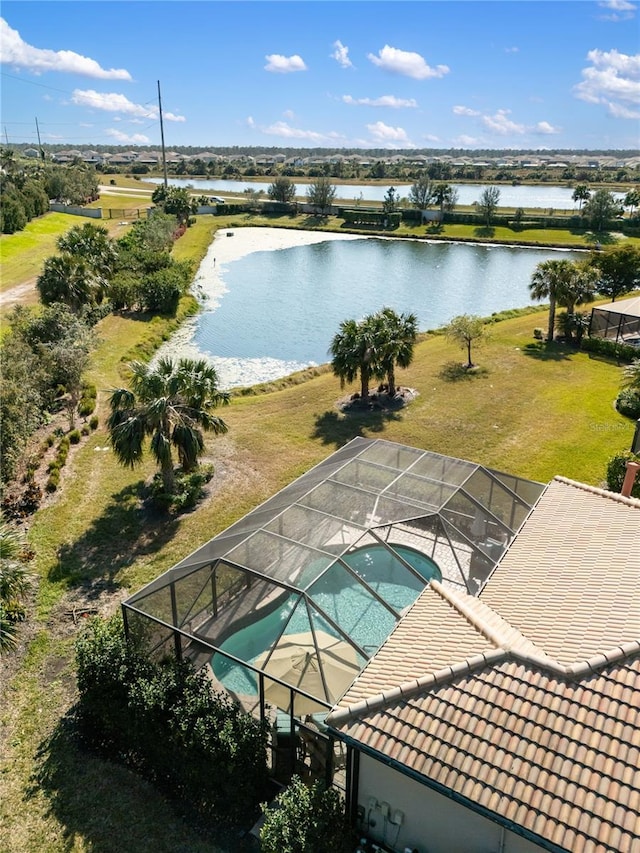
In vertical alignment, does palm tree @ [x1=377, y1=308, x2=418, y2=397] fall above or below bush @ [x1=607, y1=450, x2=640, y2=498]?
above

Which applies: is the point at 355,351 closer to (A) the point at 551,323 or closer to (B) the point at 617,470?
(B) the point at 617,470

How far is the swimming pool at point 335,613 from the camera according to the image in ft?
36.1

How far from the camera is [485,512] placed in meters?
15.1

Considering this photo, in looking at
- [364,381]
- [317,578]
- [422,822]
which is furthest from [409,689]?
[364,381]

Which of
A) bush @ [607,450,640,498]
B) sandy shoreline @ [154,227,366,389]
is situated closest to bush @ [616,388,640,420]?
bush @ [607,450,640,498]

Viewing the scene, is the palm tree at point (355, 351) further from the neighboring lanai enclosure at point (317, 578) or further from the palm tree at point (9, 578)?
the palm tree at point (9, 578)

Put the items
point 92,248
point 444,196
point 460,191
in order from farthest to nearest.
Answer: point 460,191 < point 444,196 < point 92,248

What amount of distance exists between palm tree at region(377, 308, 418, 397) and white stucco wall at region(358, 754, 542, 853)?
20057mm

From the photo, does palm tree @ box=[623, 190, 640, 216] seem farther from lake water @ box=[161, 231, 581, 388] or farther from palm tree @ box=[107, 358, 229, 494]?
palm tree @ box=[107, 358, 229, 494]

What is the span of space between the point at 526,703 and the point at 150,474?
17.1 meters

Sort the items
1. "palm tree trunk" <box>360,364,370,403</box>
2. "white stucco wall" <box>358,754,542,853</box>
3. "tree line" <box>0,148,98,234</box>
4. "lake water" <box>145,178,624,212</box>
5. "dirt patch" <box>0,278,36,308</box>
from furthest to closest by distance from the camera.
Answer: "lake water" <box>145,178,624,212</box>, "tree line" <box>0,148,98,234</box>, "dirt patch" <box>0,278,36,308</box>, "palm tree trunk" <box>360,364,370,403</box>, "white stucco wall" <box>358,754,542,853</box>

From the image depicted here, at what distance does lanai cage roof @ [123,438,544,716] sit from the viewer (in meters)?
10.8

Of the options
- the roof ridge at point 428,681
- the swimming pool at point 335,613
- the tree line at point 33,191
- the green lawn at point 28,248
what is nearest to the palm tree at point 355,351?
the swimming pool at point 335,613

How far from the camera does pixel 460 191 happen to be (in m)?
159
